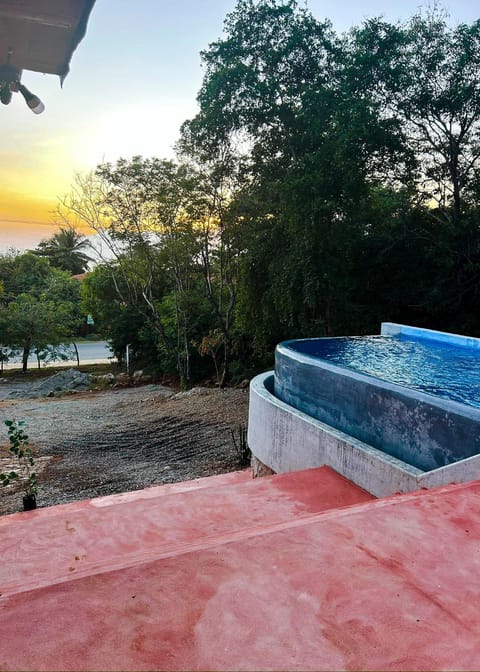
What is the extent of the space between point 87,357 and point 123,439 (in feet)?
50.6

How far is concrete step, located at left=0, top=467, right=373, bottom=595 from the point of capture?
8.38 ft

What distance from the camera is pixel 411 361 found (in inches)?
237

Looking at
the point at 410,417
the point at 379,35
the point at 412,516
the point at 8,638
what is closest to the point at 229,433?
the point at 410,417

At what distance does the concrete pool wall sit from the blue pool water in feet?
1.80

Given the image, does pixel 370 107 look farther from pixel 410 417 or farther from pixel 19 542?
pixel 19 542

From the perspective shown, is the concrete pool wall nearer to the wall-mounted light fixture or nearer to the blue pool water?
the blue pool water

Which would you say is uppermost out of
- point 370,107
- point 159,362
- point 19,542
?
point 370,107

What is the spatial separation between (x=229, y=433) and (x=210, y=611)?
7761 mm

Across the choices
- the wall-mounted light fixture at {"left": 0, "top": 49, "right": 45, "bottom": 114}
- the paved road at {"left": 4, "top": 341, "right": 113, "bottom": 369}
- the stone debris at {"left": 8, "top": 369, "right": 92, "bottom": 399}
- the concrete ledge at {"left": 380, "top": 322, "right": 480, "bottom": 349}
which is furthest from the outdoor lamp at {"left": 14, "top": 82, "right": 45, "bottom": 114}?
the paved road at {"left": 4, "top": 341, "right": 113, "bottom": 369}

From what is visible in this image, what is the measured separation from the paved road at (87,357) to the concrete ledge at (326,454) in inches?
683

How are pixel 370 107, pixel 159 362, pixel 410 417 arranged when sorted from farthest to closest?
1. pixel 159 362
2. pixel 370 107
3. pixel 410 417

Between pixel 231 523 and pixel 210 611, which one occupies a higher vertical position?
pixel 210 611

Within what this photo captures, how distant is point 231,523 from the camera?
9.72 feet

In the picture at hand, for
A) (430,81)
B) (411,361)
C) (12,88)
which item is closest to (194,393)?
(411,361)
